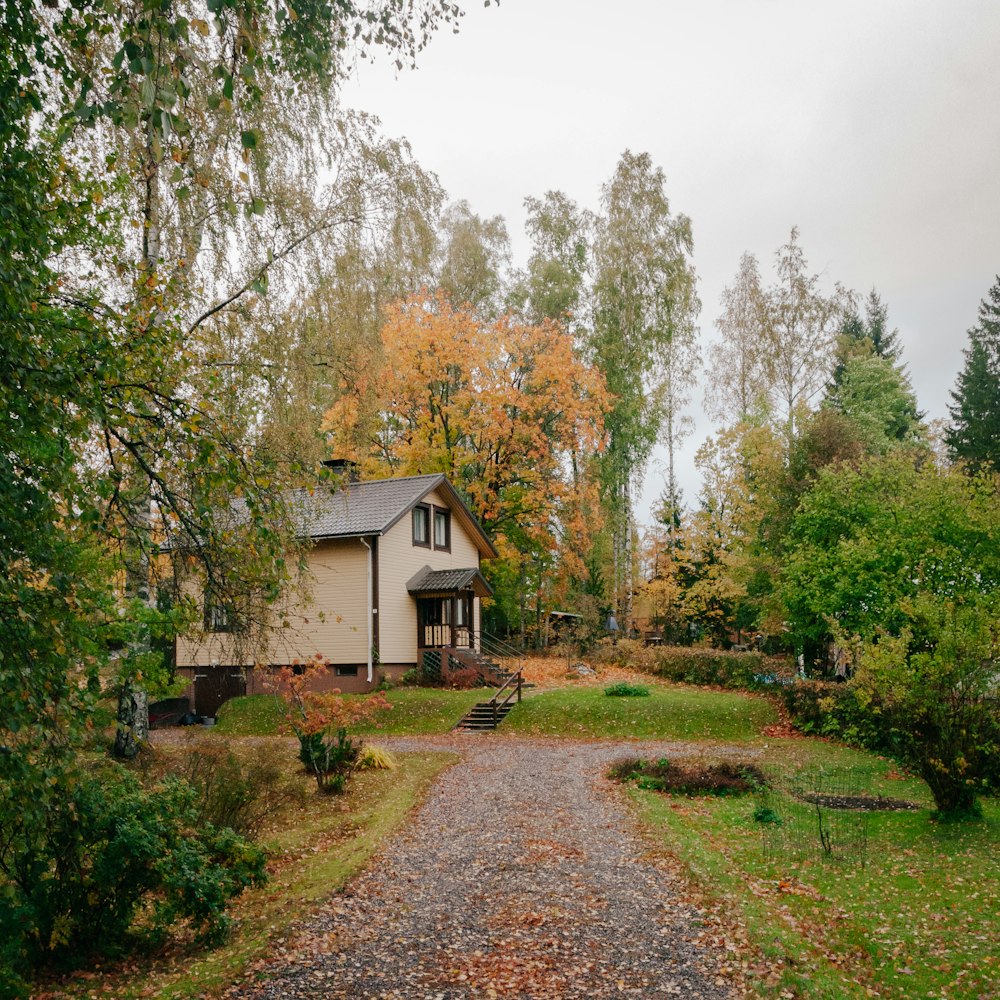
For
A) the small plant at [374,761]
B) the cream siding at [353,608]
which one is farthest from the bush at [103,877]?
the cream siding at [353,608]

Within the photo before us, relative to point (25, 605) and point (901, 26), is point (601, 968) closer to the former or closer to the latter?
point (25, 605)

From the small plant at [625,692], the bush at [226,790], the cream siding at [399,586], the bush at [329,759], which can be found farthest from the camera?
the cream siding at [399,586]

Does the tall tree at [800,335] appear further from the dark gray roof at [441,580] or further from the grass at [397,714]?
the grass at [397,714]

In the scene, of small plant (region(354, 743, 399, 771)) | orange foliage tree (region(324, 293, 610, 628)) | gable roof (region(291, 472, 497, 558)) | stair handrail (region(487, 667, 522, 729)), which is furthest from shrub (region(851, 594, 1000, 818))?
orange foliage tree (region(324, 293, 610, 628))

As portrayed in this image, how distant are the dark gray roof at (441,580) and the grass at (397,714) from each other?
11.7 ft

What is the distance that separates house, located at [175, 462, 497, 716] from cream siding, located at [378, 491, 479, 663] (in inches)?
1.3

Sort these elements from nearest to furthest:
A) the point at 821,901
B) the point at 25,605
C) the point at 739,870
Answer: the point at 25,605, the point at 821,901, the point at 739,870

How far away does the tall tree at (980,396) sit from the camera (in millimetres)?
38344

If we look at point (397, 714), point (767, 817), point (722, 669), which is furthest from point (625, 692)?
point (767, 817)

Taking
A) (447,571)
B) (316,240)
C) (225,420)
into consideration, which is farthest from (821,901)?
(447,571)

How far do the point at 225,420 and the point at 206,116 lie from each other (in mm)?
8788

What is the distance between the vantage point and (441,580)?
27766 mm

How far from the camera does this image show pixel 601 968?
249 inches

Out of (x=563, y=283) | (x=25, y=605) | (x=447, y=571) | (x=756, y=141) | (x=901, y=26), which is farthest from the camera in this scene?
(x=563, y=283)
